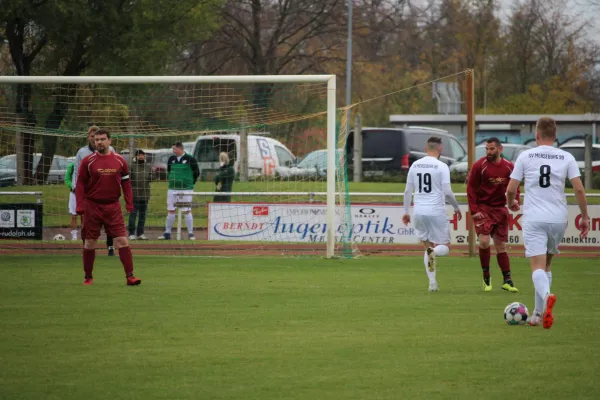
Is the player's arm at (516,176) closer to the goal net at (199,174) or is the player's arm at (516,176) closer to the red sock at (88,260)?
the red sock at (88,260)

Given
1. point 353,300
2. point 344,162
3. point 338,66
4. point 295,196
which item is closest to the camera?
point 353,300

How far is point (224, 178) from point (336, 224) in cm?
330

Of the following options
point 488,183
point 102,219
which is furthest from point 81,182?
point 488,183

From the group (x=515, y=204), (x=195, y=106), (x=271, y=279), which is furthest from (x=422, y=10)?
(x=515, y=204)

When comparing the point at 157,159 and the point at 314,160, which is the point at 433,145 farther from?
the point at 157,159

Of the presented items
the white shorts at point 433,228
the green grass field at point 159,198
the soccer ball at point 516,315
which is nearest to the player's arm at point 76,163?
the green grass field at point 159,198

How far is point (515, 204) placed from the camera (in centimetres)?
1130

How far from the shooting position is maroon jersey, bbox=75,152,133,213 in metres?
14.2

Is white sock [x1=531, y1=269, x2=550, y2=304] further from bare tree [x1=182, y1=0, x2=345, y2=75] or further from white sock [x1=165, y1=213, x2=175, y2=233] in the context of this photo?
bare tree [x1=182, y1=0, x2=345, y2=75]

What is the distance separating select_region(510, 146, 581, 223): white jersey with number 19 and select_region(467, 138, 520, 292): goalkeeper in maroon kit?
3884 millimetres

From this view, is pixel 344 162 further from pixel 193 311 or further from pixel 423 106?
pixel 423 106

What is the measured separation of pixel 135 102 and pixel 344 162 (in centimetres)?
878

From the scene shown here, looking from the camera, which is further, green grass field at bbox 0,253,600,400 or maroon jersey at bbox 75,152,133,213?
maroon jersey at bbox 75,152,133,213

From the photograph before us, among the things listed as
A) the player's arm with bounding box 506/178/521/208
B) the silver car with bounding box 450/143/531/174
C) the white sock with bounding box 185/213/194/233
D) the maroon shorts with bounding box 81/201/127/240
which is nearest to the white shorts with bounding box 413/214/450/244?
the player's arm with bounding box 506/178/521/208
